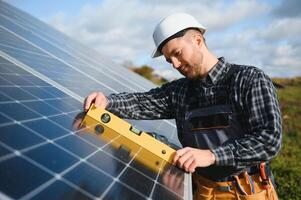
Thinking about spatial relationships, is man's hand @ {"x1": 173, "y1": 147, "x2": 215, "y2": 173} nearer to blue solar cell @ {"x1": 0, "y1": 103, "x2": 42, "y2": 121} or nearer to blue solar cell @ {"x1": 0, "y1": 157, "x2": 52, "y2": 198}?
blue solar cell @ {"x1": 0, "y1": 103, "x2": 42, "y2": 121}

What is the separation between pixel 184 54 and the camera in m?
3.60

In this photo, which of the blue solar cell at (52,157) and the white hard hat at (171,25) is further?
the white hard hat at (171,25)

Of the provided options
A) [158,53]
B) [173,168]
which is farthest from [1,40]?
[173,168]

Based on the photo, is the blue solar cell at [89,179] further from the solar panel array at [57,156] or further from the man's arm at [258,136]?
the man's arm at [258,136]

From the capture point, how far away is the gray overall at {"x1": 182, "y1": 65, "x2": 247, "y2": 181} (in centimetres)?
354

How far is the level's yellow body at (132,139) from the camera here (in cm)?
308

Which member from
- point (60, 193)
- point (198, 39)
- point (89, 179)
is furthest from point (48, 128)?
point (198, 39)

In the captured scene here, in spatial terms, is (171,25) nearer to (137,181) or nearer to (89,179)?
(137,181)

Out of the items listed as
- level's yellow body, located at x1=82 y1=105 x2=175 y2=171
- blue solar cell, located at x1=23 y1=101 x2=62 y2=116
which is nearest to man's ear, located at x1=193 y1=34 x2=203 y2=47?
level's yellow body, located at x1=82 y1=105 x2=175 y2=171

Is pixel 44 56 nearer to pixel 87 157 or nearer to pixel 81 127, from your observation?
pixel 81 127

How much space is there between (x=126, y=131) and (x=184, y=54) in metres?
0.91

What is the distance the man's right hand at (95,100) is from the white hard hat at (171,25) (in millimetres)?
713

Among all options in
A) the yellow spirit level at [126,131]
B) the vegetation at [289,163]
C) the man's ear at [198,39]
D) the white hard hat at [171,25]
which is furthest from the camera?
the vegetation at [289,163]

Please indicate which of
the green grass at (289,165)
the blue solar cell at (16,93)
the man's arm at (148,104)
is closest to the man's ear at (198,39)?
the man's arm at (148,104)
